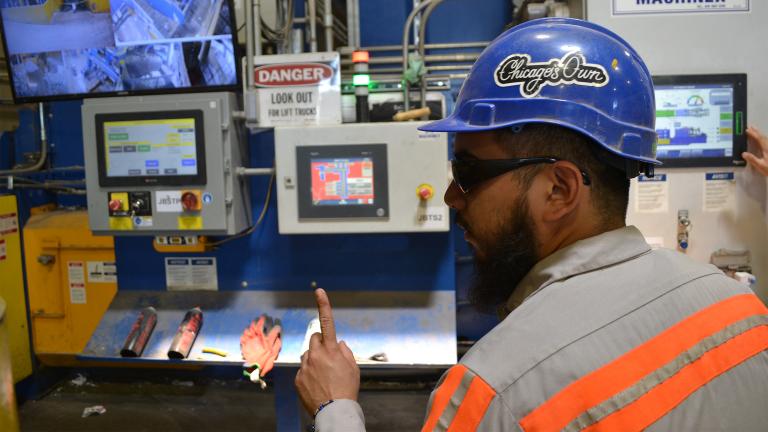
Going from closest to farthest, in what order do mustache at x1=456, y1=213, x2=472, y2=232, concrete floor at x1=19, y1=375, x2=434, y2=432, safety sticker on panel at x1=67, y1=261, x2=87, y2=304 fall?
mustache at x1=456, y1=213, x2=472, y2=232 → concrete floor at x1=19, y1=375, x2=434, y2=432 → safety sticker on panel at x1=67, y1=261, x2=87, y2=304

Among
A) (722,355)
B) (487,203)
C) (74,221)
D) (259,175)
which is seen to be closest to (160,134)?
(259,175)

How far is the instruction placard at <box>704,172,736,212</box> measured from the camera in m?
2.24

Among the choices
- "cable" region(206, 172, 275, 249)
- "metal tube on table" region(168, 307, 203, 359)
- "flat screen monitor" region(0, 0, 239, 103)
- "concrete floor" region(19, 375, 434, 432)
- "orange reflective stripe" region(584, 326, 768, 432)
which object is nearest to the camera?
"orange reflective stripe" region(584, 326, 768, 432)

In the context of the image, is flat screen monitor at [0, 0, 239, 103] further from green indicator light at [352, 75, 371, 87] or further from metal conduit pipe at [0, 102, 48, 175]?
metal conduit pipe at [0, 102, 48, 175]

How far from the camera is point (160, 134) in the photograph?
2.33m

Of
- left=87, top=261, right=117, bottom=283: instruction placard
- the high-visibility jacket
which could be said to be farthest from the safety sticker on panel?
the high-visibility jacket

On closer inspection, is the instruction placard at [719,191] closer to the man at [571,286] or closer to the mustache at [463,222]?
the man at [571,286]

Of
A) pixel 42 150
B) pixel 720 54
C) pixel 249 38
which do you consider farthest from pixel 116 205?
pixel 720 54

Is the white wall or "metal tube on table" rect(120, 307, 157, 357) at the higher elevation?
the white wall

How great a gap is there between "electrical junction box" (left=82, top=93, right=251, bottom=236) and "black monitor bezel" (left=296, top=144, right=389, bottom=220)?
1.01 feet

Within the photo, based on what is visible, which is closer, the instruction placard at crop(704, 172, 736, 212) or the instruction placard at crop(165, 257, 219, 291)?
the instruction placard at crop(704, 172, 736, 212)

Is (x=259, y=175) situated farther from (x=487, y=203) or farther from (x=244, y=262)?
(x=487, y=203)

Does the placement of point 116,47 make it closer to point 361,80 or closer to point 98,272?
point 361,80

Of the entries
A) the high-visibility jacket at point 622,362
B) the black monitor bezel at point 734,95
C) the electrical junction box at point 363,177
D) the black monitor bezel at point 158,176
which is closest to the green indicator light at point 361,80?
the electrical junction box at point 363,177
